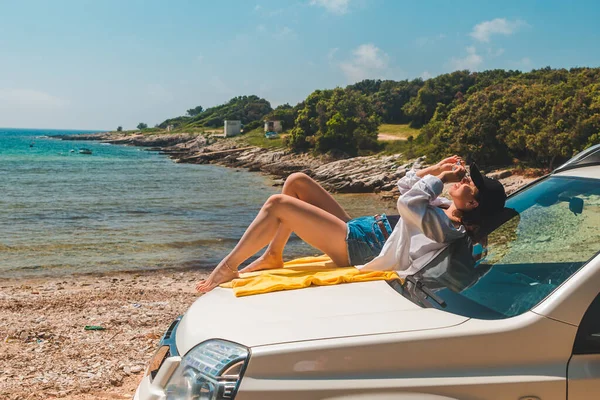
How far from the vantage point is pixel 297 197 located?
511cm

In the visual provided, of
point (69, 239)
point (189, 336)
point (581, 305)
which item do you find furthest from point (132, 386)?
point (69, 239)

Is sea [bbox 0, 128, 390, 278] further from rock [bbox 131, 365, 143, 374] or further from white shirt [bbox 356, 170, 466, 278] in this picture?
white shirt [bbox 356, 170, 466, 278]

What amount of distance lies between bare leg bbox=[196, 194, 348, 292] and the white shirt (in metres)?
0.64

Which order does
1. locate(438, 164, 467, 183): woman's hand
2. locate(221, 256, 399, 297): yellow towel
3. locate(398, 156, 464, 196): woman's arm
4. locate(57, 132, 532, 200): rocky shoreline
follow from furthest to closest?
locate(57, 132, 532, 200): rocky shoreline
locate(398, 156, 464, 196): woman's arm
locate(438, 164, 467, 183): woman's hand
locate(221, 256, 399, 297): yellow towel

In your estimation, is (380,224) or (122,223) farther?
(122,223)

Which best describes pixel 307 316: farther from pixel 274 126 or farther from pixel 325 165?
pixel 274 126

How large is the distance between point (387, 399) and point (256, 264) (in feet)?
8.22

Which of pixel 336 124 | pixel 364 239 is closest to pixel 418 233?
pixel 364 239

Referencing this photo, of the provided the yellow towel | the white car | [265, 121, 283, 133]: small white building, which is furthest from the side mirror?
[265, 121, 283, 133]: small white building

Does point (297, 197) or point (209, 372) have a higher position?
point (297, 197)

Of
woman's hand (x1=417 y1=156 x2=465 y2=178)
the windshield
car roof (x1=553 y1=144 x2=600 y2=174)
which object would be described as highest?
car roof (x1=553 y1=144 x2=600 y2=174)

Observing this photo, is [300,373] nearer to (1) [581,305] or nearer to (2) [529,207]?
(1) [581,305]

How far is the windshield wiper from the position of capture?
105 inches

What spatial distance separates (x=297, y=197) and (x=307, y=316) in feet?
8.50
